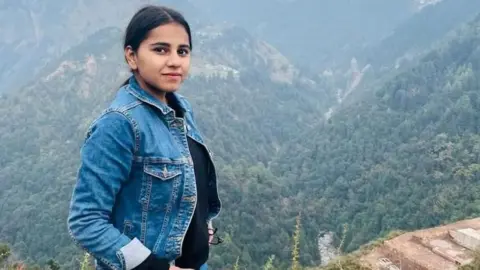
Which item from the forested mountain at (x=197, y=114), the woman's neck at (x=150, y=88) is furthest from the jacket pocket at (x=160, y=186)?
the forested mountain at (x=197, y=114)

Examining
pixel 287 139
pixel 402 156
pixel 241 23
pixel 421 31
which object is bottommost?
pixel 287 139

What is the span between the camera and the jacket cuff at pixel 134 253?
1.38 m

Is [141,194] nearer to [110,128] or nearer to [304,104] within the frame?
[110,128]

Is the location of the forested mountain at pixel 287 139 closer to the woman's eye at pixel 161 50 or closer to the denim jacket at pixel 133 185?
the woman's eye at pixel 161 50

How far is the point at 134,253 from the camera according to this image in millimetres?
1390

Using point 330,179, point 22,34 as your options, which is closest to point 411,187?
point 330,179

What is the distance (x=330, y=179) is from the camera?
4216 centimetres

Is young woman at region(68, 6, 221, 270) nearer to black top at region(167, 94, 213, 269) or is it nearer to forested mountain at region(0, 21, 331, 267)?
black top at region(167, 94, 213, 269)

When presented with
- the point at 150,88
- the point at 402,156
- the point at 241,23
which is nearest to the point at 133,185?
the point at 150,88

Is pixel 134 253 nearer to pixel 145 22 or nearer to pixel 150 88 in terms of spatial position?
pixel 150 88

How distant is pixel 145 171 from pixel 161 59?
0.34 m

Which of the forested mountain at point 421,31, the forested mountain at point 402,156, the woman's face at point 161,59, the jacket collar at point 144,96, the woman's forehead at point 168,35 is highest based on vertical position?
the forested mountain at point 421,31

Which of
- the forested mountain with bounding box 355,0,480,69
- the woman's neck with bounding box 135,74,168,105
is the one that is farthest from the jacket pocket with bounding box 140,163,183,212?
the forested mountain with bounding box 355,0,480,69

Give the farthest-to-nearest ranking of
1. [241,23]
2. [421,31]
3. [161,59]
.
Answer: [241,23] → [421,31] → [161,59]
